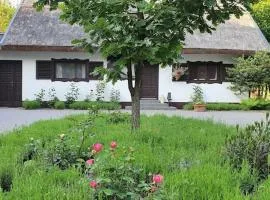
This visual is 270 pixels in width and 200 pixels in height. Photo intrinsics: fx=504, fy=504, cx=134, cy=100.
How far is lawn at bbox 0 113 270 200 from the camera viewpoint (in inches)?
167

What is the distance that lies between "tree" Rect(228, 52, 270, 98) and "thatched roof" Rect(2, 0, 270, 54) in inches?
46.3

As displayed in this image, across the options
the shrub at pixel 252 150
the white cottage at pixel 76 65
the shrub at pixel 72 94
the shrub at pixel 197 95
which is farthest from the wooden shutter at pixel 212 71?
the shrub at pixel 252 150

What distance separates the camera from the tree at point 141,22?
703 centimetres

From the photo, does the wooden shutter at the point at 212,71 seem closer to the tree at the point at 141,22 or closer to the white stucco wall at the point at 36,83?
the white stucco wall at the point at 36,83

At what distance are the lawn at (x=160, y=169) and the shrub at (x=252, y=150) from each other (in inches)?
6.1

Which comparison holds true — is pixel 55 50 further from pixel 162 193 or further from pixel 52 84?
pixel 162 193

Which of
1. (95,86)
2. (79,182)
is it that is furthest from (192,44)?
(79,182)

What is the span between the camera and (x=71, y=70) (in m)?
25.6

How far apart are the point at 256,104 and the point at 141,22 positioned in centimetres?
1816

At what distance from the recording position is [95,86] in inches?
992

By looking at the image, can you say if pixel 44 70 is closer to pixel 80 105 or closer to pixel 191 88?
pixel 80 105

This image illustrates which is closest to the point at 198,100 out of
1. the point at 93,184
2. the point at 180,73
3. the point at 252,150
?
the point at 180,73

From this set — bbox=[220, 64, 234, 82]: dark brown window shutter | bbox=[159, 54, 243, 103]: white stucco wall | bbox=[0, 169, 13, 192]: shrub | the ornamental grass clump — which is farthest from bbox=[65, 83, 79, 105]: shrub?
the ornamental grass clump

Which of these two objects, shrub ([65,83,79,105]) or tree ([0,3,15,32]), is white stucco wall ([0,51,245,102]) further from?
tree ([0,3,15,32])
